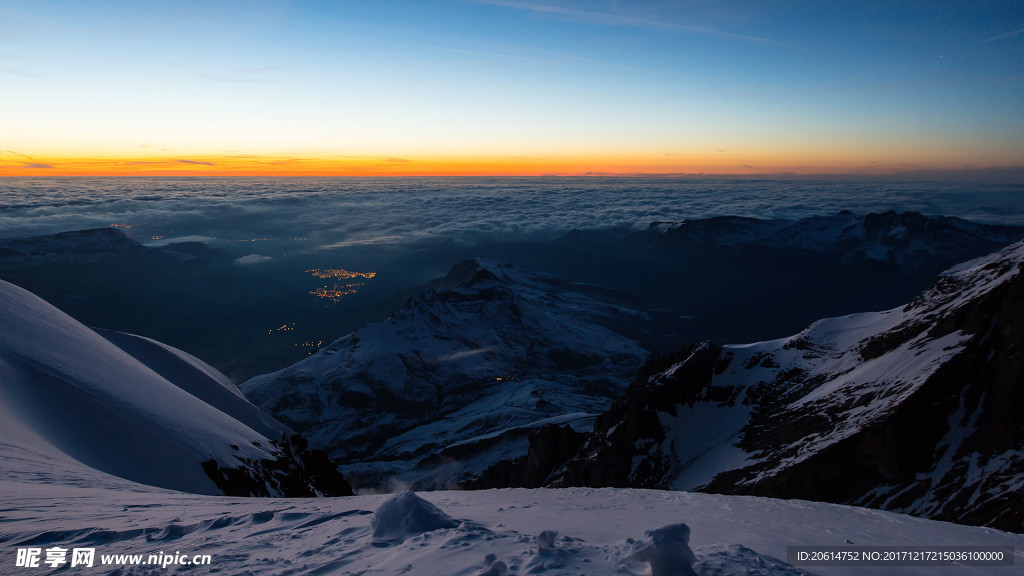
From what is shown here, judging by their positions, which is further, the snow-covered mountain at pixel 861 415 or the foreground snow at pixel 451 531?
the snow-covered mountain at pixel 861 415

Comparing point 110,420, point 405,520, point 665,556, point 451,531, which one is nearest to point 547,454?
point 110,420

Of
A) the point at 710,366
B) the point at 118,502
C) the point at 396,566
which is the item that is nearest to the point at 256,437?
the point at 118,502

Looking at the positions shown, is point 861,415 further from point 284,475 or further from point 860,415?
point 284,475

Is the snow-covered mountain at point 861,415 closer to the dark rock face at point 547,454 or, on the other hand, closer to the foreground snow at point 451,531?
the dark rock face at point 547,454

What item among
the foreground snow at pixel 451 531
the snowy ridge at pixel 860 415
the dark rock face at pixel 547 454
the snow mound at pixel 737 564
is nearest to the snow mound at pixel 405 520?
the foreground snow at pixel 451 531

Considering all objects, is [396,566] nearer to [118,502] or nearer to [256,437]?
[118,502]

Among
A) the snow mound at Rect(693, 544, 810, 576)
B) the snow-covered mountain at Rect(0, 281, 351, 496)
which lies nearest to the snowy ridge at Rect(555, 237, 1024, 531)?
the snow mound at Rect(693, 544, 810, 576)
